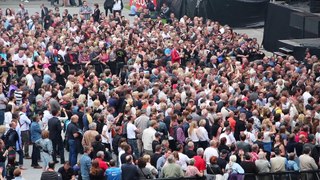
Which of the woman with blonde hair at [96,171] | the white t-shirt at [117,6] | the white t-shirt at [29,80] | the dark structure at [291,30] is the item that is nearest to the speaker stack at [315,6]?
the dark structure at [291,30]

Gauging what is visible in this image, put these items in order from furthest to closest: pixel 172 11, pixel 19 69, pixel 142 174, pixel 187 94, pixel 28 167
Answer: pixel 172 11 < pixel 19 69 < pixel 187 94 < pixel 28 167 < pixel 142 174

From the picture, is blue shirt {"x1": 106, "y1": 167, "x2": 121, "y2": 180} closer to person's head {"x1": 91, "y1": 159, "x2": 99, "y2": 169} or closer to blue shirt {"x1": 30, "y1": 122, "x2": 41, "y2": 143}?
person's head {"x1": 91, "y1": 159, "x2": 99, "y2": 169}

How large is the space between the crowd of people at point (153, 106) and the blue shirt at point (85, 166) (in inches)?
1.0

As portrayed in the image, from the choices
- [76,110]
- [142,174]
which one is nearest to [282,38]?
[76,110]

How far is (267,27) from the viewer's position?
4634 centimetres

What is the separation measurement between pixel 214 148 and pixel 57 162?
5.04m

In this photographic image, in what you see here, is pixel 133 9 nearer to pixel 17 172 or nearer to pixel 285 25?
pixel 285 25

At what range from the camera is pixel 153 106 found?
29141mm

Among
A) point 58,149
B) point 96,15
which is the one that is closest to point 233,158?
point 58,149

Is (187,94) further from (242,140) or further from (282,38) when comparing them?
(282,38)

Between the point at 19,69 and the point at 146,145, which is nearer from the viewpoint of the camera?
the point at 146,145

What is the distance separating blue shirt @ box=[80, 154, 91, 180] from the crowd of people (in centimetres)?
3

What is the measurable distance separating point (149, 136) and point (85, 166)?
247cm

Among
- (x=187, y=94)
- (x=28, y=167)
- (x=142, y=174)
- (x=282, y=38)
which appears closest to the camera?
(x=142, y=174)
